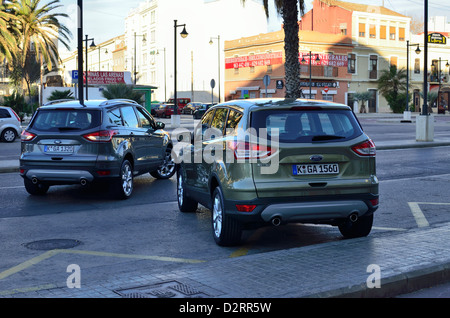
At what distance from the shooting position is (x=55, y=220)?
30.7 ft

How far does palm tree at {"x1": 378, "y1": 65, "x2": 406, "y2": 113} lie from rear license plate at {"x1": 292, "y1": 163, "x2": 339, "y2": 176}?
67.8m

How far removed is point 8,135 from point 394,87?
183 ft

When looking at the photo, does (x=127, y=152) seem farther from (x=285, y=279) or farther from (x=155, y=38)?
(x=155, y=38)

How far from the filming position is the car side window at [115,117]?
11.3 meters

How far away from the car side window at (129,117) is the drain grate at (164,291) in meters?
6.81

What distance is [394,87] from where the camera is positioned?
74.0 metres

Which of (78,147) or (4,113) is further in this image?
(4,113)

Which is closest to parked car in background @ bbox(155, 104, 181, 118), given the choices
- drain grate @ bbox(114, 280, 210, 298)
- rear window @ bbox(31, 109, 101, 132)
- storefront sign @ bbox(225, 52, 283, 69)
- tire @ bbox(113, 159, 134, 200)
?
storefront sign @ bbox(225, 52, 283, 69)

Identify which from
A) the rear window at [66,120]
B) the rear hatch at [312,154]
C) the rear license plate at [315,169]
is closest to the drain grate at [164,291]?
the rear hatch at [312,154]

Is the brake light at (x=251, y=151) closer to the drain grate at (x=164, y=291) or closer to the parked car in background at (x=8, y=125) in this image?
the drain grate at (x=164, y=291)

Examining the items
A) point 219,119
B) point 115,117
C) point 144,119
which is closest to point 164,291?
point 219,119

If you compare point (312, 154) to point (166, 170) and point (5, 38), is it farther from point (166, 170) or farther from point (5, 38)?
point (5, 38)
